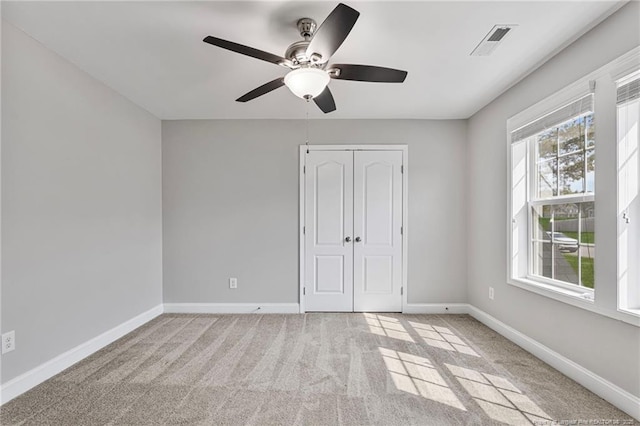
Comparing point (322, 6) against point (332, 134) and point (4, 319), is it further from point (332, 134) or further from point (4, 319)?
point (4, 319)

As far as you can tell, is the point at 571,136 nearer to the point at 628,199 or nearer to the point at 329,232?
the point at 628,199

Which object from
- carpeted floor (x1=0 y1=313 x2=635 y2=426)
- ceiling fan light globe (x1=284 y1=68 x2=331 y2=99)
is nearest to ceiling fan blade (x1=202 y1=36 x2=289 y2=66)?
ceiling fan light globe (x1=284 y1=68 x2=331 y2=99)

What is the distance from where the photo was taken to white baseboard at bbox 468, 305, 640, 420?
1887mm

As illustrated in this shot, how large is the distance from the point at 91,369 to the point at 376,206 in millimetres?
3272

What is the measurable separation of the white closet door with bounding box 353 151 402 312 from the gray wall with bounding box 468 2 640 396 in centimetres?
95

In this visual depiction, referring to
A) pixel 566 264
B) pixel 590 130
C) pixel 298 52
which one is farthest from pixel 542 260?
pixel 298 52

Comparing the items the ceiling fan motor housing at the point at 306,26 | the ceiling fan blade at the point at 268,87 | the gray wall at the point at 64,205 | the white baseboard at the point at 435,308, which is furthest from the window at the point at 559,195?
the gray wall at the point at 64,205

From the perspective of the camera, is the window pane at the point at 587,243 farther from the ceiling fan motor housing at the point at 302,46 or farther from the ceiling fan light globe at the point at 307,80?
the ceiling fan motor housing at the point at 302,46

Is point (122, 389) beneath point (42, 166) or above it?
beneath

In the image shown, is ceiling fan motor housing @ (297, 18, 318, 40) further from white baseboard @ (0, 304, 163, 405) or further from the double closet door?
white baseboard @ (0, 304, 163, 405)

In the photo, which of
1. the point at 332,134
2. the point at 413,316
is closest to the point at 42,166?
the point at 332,134

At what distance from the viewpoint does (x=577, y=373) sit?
2250mm

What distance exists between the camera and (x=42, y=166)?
2.32 meters

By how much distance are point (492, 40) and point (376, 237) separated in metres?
2.43
